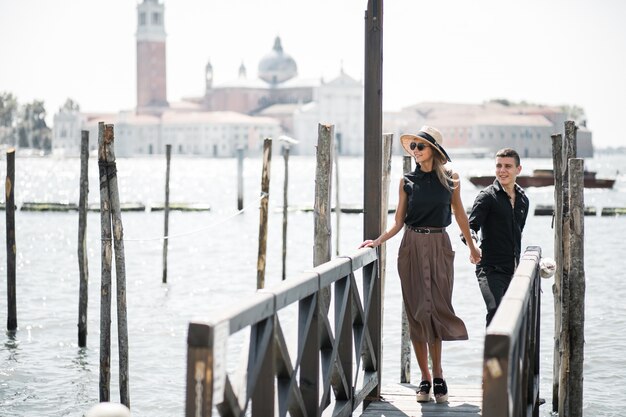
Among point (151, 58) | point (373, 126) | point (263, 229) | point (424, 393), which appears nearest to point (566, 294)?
point (424, 393)

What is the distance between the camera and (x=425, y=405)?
5.30 meters

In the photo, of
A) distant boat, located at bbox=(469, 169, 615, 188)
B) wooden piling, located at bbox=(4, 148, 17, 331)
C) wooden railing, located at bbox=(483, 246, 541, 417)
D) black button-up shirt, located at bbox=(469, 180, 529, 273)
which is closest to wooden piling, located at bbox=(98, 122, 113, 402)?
black button-up shirt, located at bbox=(469, 180, 529, 273)

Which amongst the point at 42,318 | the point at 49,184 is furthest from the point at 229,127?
the point at 42,318

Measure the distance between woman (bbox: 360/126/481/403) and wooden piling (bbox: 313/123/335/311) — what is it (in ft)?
1.89

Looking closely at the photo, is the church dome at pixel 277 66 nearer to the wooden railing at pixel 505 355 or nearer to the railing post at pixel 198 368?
the wooden railing at pixel 505 355

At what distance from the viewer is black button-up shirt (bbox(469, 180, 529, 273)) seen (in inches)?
204

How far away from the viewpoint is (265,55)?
13025cm

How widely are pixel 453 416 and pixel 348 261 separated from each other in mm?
925

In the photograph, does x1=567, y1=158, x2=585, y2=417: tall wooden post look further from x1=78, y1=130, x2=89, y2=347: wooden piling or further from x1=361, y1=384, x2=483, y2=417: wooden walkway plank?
x1=78, y1=130, x2=89, y2=347: wooden piling

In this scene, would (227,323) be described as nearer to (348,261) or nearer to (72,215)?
(348,261)

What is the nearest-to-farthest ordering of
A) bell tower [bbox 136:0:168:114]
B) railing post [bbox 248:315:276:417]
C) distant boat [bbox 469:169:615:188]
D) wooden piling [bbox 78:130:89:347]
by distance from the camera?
railing post [bbox 248:315:276:417]
wooden piling [bbox 78:130:89:347]
distant boat [bbox 469:169:615:188]
bell tower [bbox 136:0:168:114]

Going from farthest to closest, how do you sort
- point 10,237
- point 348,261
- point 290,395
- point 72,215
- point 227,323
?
point 72,215
point 10,237
point 348,261
point 290,395
point 227,323

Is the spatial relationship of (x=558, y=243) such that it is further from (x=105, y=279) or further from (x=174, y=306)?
(x=174, y=306)

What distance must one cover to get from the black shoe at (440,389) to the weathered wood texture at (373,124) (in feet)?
1.15
